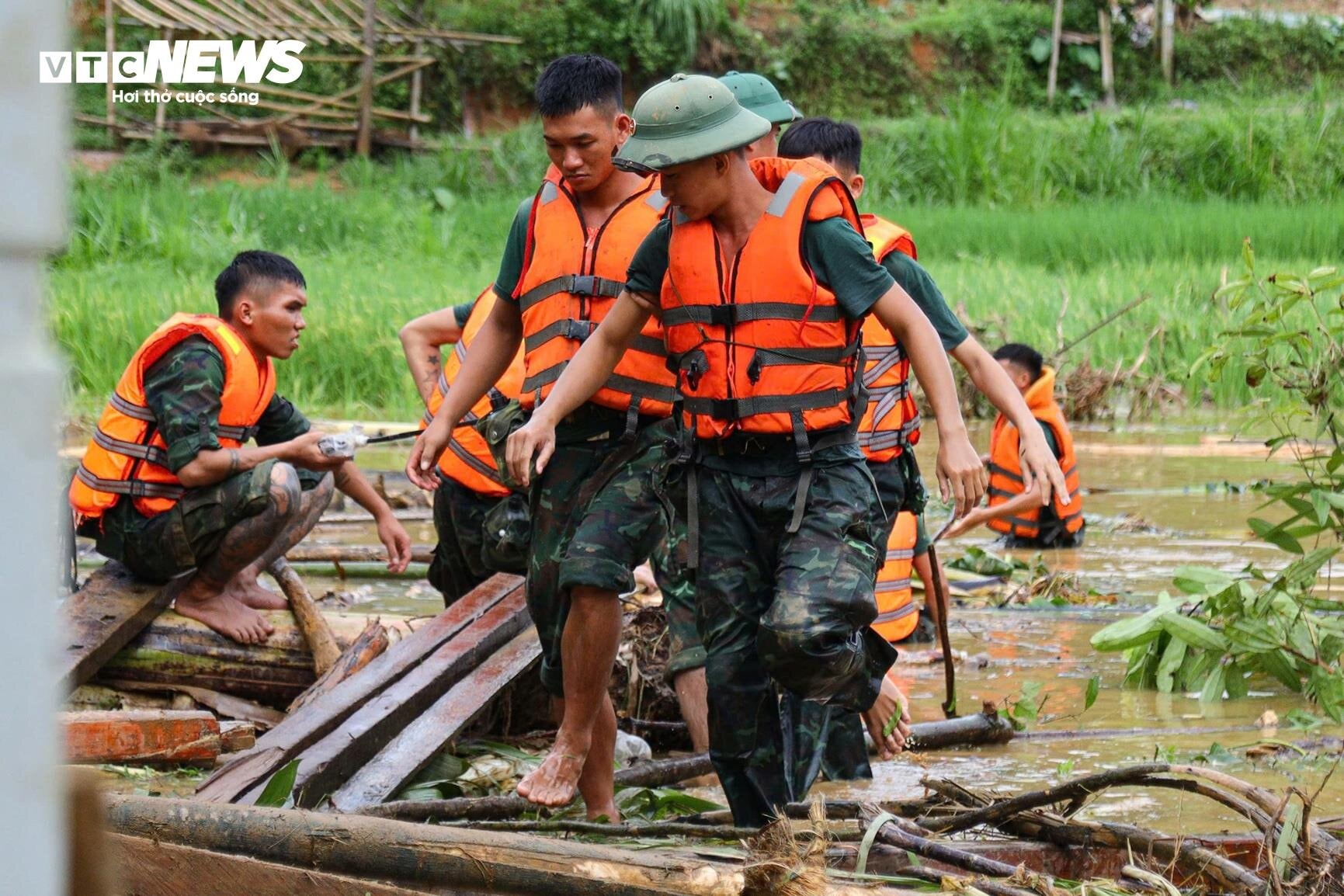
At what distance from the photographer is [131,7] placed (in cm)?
2211

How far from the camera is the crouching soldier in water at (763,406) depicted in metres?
3.93

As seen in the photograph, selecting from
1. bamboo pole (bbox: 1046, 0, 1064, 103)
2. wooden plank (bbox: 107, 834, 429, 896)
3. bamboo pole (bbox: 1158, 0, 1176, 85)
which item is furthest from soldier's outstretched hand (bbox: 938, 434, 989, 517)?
bamboo pole (bbox: 1158, 0, 1176, 85)

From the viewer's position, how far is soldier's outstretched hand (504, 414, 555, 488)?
4164mm

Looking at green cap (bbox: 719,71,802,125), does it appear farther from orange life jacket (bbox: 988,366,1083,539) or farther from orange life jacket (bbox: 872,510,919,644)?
orange life jacket (bbox: 988,366,1083,539)

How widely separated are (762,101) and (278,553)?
235 centimetres

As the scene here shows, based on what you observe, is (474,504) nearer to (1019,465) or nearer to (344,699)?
(344,699)

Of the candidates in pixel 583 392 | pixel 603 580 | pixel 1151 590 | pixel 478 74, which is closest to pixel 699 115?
pixel 583 392

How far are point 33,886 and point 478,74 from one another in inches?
1109

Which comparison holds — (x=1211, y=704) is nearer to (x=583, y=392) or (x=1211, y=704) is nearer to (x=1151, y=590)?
(x=1151, y=590)

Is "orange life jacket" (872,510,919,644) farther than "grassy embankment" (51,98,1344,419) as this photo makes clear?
No

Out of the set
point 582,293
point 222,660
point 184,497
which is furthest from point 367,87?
point 582,293

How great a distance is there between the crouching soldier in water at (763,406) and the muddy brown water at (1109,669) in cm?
88

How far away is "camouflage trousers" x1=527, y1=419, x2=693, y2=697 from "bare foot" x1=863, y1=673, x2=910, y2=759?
0.79 metres

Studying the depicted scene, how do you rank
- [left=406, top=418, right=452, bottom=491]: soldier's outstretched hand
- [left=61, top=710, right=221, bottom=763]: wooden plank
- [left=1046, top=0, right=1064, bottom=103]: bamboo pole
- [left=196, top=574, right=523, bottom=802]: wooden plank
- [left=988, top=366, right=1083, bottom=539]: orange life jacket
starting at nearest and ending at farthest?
[left=196, top=574, right=523, bottom=802]: wooden plank
[left=61, top=710, right=221, bottom=763]: wooden plank
[left=406, top=418, right=452, bottom=491]: soldier's outstretched hand
[left=988, top=366, right=1083, bottom=539]: orange life jacket
[left=1046, top=0, right=1064, bottom=103]: bamboo pole
